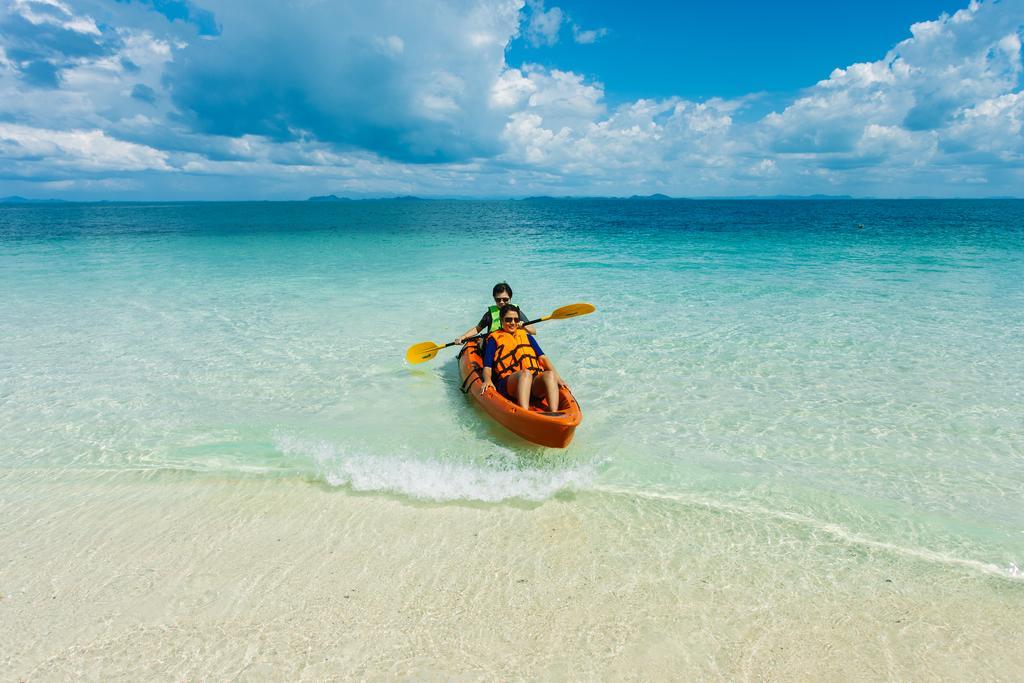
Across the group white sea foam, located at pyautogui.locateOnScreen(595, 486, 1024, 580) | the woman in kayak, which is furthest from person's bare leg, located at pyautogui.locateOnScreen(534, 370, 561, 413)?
white sea foam, located at pyautogui.locateOnScreen(595, 486, 1024, 580)

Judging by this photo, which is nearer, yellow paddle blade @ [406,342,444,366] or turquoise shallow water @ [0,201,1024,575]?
turquoise shallow water @ [0,201,1024,575]

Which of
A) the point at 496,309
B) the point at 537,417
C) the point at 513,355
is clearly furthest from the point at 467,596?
the point at 496,309

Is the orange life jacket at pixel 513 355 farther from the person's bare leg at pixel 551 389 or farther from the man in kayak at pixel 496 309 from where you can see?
the man in kayak at pixel 496 309

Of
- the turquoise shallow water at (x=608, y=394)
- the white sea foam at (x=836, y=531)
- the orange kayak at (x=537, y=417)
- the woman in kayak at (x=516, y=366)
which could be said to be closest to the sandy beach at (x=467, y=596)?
the white sea foam at (x=836, y=531)

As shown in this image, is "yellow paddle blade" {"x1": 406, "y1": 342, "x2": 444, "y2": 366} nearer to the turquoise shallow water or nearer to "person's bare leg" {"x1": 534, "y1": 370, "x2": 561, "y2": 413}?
the turquoise shallow water

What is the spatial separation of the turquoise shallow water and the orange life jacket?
0.74 meters

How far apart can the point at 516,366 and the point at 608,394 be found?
1.66 metres

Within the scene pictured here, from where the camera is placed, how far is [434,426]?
6.93 meters

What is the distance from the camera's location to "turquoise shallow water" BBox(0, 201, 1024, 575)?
211 inches

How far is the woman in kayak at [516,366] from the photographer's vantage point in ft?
20.3

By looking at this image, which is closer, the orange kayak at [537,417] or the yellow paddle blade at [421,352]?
the orange kayak at [537,417]

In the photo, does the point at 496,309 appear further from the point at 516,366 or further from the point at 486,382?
the point at 486,382

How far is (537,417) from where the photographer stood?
5637 millimetres

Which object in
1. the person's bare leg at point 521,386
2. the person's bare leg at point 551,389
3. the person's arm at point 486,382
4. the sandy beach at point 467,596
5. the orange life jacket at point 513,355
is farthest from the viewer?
the orange life jacket at point 513,355
